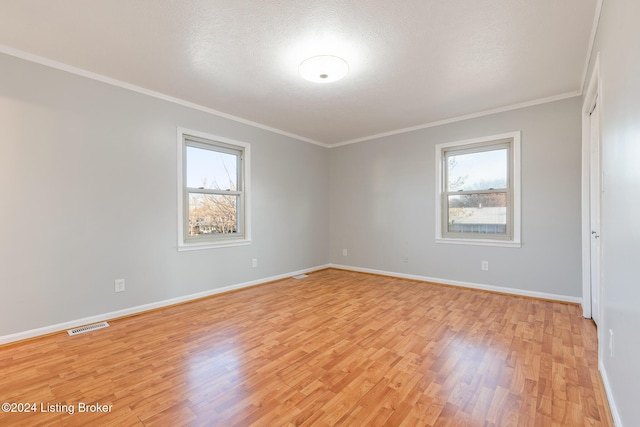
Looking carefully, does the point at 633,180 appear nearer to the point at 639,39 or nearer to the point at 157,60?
the point at 639,39

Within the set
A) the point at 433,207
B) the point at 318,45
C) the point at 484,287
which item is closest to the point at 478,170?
the point at 433,207

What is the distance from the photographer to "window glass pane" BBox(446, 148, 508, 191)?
398 cm

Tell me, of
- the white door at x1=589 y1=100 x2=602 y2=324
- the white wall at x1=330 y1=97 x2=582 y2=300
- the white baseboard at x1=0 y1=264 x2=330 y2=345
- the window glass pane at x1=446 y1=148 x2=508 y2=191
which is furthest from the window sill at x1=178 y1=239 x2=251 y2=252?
the white door at x1=589 y1=100 x2=602 y2=324

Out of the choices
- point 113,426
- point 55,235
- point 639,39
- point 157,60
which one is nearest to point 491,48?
point 639,39

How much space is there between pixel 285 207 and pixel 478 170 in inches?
123

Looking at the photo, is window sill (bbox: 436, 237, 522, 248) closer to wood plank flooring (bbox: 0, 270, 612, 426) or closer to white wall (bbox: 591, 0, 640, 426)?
wood plank flooring (bbox: 0, 270, 612, 426)

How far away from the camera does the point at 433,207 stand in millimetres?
4480

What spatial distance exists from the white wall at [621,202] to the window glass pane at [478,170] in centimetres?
215

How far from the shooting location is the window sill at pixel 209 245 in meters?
3.58

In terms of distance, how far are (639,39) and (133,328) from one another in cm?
398

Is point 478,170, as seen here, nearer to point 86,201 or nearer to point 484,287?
point 484,287

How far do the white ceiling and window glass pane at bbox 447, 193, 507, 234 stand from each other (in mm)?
1343

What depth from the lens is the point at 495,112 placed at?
12.9 feet

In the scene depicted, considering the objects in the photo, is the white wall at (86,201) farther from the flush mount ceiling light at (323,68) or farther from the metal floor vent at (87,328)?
the flush mount ceiling light at (323,68)
